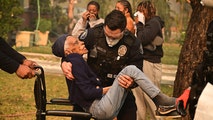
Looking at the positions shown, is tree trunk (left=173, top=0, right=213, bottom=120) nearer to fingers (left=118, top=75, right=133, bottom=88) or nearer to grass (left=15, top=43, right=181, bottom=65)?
fingers (left=118, top=75, right=133, bottom=88)

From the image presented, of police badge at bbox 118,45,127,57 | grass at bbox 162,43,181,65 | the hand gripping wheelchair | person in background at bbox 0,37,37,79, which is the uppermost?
police badge at bbox 118,45,127,57

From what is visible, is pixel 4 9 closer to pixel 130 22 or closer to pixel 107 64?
pixel 130 22

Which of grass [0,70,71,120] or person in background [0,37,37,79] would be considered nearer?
person in background [0,37,37,79]

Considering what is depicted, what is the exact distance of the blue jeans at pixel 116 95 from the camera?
4.94m

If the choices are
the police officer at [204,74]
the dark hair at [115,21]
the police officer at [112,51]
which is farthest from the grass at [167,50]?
the police officer at [204,74]

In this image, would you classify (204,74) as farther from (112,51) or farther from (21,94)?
(21,94)

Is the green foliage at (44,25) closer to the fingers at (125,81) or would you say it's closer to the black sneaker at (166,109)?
the fingers at (125,81)

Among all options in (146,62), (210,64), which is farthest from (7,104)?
(210,64)

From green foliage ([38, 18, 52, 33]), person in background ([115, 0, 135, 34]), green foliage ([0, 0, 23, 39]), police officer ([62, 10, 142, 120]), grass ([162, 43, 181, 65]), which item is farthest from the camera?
green foliage ([38, 18, 52, 33])

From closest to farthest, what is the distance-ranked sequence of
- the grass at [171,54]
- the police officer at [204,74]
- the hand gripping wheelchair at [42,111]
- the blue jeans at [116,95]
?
the police officer at [204,74], the hand gripping wheelchair at [42,111], the blue jeans at [116,95], the grass at [171,54]

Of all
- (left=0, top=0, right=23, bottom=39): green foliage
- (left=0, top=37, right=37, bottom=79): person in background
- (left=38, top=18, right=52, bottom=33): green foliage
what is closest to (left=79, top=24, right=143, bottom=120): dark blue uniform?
(left=0, top=37, right=37, bottom=79): person in background

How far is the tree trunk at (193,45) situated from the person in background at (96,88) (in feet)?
12.0

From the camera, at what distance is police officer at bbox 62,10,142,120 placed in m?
5.41

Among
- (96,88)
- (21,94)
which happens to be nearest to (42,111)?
(96,88)
